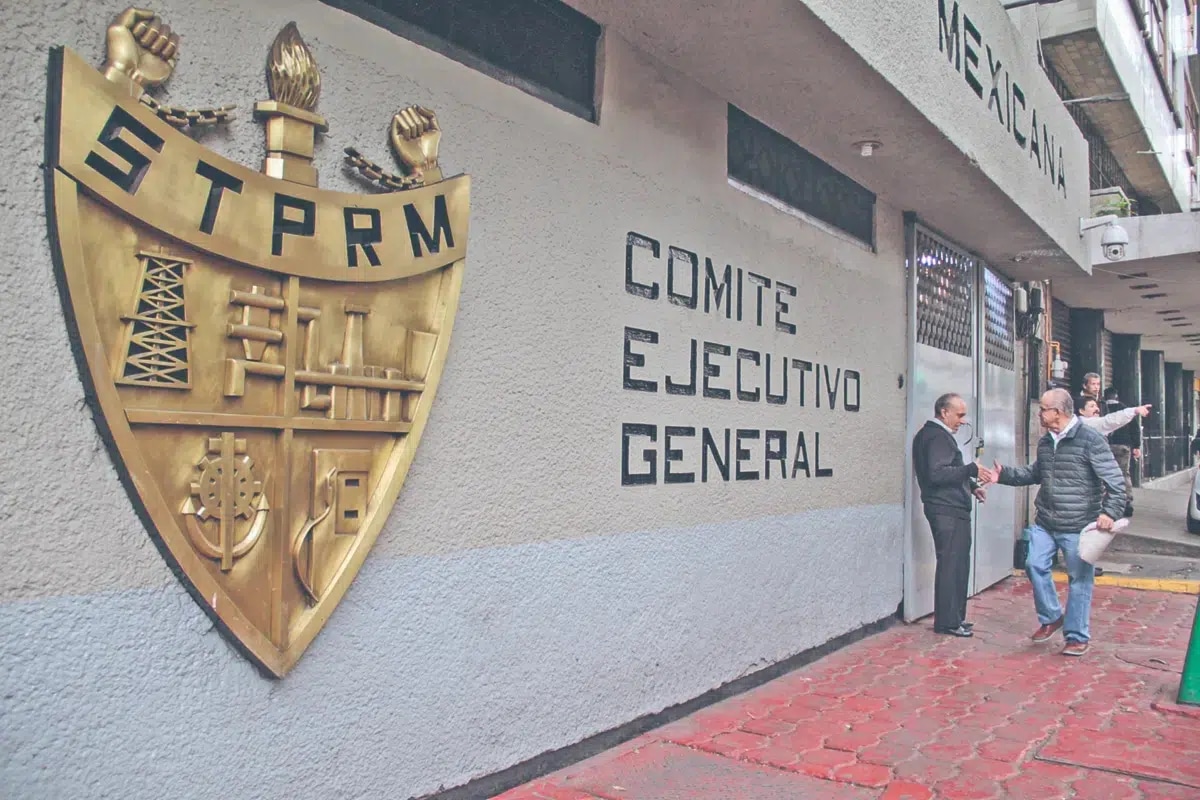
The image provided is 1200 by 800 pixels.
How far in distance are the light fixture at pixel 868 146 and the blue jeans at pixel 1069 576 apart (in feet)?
9.60

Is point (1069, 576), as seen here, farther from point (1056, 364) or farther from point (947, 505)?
point (1056, 364)

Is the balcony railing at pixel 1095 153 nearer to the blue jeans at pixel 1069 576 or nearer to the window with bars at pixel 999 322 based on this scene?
the window with bars at pixel 999 322

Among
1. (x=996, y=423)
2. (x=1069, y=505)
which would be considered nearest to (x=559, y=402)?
(x=1069, y=505)

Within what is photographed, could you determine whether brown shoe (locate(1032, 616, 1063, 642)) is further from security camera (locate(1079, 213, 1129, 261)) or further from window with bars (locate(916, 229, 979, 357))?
security camera (locate(1079, 213, 1129, 261))

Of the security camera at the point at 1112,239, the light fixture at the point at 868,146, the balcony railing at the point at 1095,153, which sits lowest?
the light fixture at the point at 868,146

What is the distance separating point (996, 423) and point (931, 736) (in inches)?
223

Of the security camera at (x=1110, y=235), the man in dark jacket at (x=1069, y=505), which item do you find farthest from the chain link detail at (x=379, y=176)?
the security camera at (x=1110, y=235)

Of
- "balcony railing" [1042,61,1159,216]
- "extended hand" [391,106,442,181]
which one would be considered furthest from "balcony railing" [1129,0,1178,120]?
"extended hand" [391,106,442,181]

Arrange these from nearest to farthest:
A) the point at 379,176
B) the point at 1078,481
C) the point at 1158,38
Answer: the point at 379,176, the point at 1078,481, the point at 1158,38

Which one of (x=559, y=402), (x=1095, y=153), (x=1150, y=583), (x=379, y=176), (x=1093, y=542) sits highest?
(x=1095, y=153)

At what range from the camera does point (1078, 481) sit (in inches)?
265

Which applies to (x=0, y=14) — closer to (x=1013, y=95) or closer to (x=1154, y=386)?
(x=1013, y=95)

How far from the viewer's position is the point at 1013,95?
742cm

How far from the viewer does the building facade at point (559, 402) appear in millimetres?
2428
